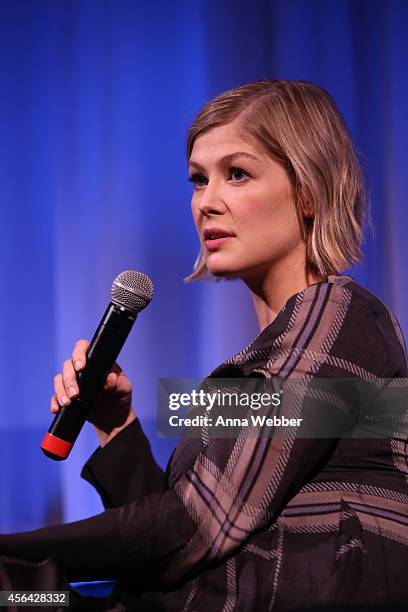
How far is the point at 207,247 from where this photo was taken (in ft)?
3.55

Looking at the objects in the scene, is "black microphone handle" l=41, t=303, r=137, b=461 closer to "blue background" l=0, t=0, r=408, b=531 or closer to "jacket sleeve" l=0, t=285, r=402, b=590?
"jacket sleeve" l=0, t=285, r=402, b=590

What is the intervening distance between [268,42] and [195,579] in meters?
1.40

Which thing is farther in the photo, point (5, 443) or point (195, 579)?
point (5, 443)

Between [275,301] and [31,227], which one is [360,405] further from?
[31,227]

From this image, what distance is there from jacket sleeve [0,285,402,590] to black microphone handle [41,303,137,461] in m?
0.12

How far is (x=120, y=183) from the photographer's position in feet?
5.87

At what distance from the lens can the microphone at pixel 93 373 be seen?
2.70 feet

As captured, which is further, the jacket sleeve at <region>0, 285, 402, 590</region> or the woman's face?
the woman's face

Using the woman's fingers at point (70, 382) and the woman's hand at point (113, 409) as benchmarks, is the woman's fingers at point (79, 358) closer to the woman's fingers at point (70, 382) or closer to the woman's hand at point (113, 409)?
the woman's fingers at point (70, 382)

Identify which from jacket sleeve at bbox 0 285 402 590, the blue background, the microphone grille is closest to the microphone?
the microphone grille

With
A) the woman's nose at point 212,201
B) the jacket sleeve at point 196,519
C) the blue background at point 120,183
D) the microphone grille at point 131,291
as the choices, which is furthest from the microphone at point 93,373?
the blue background at point 120,183

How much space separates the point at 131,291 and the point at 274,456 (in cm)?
27

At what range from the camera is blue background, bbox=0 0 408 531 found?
1745 mm

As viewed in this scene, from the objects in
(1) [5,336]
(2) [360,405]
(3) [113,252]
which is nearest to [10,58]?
(3) [113,252]
